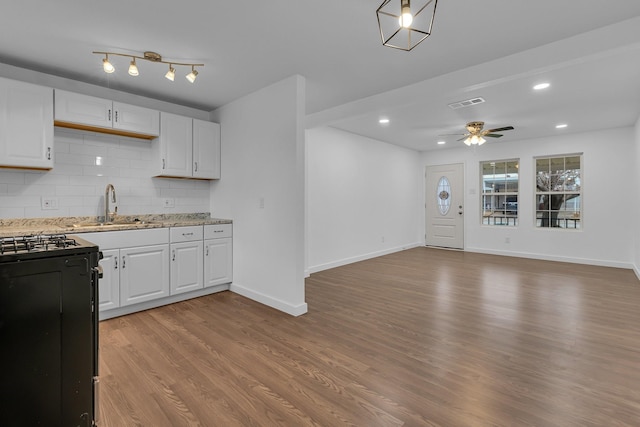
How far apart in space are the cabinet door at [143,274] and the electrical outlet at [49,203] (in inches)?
35.4

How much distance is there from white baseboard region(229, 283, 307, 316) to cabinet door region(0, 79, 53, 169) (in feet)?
7.65

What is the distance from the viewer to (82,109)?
10.4 ft

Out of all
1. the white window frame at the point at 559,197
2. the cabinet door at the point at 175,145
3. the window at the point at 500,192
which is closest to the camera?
the cabinet door at the point at 175,145

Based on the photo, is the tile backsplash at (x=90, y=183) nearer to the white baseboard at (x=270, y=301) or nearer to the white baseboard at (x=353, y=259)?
the white baseboard at (x=270, y=301)

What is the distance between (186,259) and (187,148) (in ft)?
4.60

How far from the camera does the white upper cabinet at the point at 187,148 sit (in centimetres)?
379

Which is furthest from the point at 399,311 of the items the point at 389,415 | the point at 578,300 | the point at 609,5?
the point at 609,5

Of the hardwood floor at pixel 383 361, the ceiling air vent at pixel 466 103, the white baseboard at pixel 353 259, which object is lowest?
the hardwood floor at pixel 383 361

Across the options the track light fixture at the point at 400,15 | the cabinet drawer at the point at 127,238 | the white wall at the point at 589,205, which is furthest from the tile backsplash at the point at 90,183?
the white wall at the point at 589,205

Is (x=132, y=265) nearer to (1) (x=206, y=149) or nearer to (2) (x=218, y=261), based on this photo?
(2) (x=218, y=261)

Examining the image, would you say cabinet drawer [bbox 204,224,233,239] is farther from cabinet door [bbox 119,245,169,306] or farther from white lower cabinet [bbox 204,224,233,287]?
Answer: cabinet door [bbox 119,245,169,306]

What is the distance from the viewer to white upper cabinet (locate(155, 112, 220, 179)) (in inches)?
149

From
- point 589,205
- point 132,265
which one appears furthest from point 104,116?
point 589,205

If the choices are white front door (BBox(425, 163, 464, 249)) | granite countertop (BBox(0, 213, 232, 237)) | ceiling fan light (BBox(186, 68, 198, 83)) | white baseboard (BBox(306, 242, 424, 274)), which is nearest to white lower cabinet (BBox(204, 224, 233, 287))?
granite countertop (BBox(0, 213, 232, 237))
